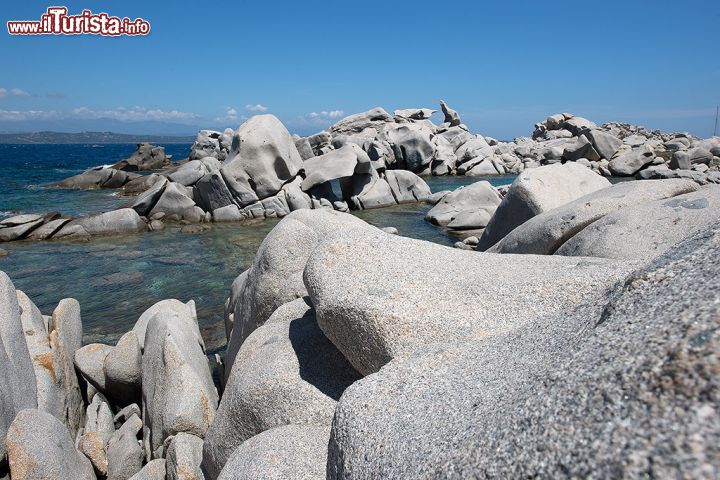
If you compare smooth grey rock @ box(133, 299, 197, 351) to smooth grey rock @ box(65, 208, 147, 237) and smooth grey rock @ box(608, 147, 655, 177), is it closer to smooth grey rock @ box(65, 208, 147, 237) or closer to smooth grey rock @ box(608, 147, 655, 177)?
smooth grey rock @ box(65, 208, 147, 237)

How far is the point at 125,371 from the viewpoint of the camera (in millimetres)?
6547

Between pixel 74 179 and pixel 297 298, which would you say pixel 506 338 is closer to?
pixel 297 298

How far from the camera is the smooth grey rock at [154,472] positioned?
4.64 meters

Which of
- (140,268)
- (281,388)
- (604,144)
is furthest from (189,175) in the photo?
(604,144)

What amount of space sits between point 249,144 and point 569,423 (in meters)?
20.8

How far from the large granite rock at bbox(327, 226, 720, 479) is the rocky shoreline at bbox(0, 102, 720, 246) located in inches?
279

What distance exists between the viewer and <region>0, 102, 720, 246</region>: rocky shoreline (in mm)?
18859

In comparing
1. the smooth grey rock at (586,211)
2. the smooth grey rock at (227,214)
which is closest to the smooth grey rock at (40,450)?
the smooth grey rock at (586,211)

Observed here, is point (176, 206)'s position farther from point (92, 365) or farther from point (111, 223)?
point (92, 365)

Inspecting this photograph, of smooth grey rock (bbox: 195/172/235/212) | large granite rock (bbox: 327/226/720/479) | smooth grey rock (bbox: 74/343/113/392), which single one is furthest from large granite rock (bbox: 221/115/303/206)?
large granite rock (bbox: 327/226/720/479)

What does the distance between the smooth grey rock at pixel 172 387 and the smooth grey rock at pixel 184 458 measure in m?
0.35

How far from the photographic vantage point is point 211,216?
2119cm

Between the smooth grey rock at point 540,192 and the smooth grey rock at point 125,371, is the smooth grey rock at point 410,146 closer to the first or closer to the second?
the smooth grey rock at point 540,192

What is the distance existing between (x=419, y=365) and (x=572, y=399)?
43.2 inches
